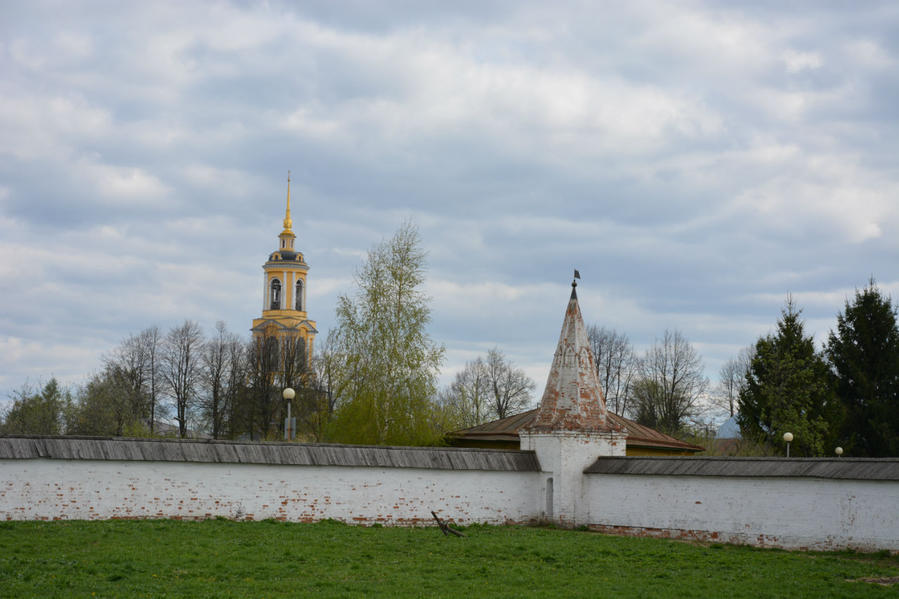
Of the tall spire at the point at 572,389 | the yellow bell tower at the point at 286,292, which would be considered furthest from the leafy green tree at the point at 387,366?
the yellow bell tower at the point at 286,292

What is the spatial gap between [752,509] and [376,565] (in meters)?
8.93

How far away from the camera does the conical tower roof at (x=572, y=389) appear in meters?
22.0

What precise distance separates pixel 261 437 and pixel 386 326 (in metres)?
21.7

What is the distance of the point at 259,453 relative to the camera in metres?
18.2

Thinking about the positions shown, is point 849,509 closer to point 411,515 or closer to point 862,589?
point 862,589

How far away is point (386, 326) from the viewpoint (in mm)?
29609

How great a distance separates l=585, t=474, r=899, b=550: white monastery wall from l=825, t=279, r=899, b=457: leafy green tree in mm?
18740

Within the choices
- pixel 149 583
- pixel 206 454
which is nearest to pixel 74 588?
pixel 149 583

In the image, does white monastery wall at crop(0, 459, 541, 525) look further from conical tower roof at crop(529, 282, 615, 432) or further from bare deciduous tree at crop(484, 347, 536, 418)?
bare deciduous tree at crop(484, 347, 536, 418)

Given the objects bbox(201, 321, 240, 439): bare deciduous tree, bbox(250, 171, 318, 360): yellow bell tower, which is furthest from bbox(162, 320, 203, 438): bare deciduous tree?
bbox(250, 171, 318, 360): yellow bell tower

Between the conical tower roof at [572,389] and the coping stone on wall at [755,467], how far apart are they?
1.16m

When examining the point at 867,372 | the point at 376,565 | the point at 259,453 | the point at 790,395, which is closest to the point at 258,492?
the point at 259,453

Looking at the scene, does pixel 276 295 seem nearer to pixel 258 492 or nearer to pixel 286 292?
pixel 286 292

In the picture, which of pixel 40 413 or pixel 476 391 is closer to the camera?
pixel 40 413
